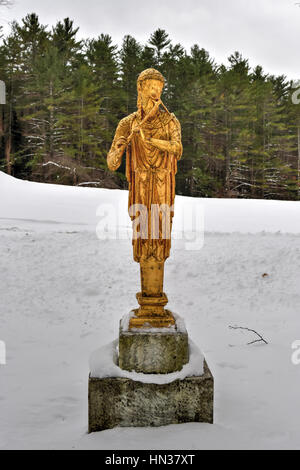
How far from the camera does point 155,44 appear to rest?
70.2 feet

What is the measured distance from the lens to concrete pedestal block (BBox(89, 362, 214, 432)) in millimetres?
2693

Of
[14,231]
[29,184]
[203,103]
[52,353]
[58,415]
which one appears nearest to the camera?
[58,415]

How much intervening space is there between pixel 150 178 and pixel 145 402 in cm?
185

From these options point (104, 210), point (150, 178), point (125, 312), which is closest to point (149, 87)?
point (150, 178)

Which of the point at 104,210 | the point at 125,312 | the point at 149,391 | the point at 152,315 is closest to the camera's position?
the point at 149,391

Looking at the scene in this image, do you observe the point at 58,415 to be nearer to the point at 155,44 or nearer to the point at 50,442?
the point at 50,442

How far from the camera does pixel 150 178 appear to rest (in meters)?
2.79

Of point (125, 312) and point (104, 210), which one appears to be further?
point (104, 210)

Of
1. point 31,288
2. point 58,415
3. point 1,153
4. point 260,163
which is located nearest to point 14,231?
point 31,288

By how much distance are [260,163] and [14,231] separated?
1728cm

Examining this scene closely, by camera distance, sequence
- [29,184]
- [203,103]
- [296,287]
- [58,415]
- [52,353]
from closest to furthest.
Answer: [58,415], [52,353], [296,287], [29,184], [203,103]

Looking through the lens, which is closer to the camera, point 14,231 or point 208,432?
point 208,432

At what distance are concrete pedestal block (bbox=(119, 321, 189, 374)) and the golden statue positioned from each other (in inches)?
4.0

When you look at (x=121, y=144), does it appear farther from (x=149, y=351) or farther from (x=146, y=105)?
(x=149, y=351)
